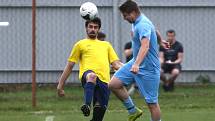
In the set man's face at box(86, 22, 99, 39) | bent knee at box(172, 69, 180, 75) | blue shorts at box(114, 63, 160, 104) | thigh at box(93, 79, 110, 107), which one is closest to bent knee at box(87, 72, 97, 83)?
thigh at box(93, 79, 110, 107)

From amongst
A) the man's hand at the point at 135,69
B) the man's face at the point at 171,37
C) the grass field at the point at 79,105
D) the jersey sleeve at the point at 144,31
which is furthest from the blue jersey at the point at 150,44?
the man's face at the point at 171,37

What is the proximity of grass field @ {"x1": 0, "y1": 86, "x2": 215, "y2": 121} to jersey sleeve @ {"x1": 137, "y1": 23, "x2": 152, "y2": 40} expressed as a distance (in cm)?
309

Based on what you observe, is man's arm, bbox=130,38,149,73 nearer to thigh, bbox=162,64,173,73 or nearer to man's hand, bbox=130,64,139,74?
man's hand, bbox=130,64,139,74

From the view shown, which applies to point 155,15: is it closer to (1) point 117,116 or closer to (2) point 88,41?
(1) point 117,116

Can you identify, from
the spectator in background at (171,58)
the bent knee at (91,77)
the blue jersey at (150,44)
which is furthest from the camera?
the spectator in background at (171,58)

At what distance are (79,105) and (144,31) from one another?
19.6 feet

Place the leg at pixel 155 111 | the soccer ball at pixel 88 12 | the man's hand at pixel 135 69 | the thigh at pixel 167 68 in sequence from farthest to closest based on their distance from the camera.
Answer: the thigh at pixel 167 68
the soccer ball at pixel 88 12
the leg at pixel 155 111
the man's hand at pixel 135 69

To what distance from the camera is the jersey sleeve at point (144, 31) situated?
Result: 10.6m

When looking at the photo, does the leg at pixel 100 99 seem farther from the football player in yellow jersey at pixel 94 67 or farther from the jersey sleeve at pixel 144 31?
the jersey sleeve at pixel 144 31

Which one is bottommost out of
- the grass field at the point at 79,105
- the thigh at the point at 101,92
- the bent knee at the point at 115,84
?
the grass field at the point at 79,105

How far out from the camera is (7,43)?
20.6m

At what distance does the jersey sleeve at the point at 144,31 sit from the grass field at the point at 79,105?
309cm

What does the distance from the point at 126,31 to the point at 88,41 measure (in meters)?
9.02

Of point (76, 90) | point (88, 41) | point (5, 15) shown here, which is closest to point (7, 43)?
point (5, 15)
